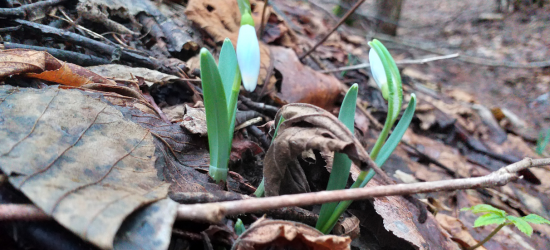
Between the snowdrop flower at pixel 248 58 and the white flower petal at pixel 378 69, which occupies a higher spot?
the white flower petal at pixel 378 69

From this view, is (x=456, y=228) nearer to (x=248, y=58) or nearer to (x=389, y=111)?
(x=389, y=111)

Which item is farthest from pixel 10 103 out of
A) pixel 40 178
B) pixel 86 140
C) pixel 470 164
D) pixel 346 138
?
pixel 470 164

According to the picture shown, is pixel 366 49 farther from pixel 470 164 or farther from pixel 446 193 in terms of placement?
pixel 446 193

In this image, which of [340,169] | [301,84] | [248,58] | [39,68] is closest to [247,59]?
[248,58]

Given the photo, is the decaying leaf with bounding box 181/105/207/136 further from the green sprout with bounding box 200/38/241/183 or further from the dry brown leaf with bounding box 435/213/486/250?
the dry brown leaf with bounding box 435/213/486/250

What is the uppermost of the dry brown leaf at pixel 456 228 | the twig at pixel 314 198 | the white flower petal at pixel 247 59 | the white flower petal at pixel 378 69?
the white flower petal at pixel 378 69

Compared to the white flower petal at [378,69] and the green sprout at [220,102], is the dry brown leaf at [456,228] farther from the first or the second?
the green sprout at [220,102]

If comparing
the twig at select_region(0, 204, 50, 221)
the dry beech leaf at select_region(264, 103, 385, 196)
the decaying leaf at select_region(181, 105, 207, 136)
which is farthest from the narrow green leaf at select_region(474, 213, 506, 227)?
the twig at select_region(0, 204, 50, 221)

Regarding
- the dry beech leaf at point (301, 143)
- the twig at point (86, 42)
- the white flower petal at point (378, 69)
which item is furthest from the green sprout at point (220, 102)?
the twig at point (86, 42)
